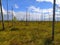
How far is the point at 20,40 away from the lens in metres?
21.6

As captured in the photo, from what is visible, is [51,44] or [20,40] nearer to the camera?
[51,44]

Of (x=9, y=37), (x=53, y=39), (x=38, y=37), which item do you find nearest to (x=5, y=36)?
→ (x=9, y=37)

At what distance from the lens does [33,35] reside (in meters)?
23.4

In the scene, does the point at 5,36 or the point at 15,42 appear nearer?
the point at 15,42

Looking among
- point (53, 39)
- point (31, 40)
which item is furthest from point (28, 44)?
point (53, 39)

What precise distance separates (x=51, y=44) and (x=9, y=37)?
5397 mm

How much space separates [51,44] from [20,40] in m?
3.59

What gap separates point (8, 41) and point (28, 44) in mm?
2409

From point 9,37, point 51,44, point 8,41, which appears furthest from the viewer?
point 9,37

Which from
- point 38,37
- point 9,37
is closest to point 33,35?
point 38,37

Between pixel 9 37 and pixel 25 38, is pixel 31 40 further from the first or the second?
pixel 9 37

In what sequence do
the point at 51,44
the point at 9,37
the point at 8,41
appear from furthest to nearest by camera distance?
the point at 9,37 → the point at 8,41 → the point at 51,44

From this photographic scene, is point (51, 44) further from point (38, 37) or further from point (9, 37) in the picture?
point (9, 37)

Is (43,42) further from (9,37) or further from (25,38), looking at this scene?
(9,37)
